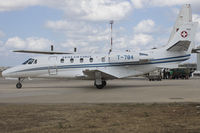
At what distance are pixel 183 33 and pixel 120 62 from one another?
5938 mm

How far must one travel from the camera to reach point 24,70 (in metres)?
24.1

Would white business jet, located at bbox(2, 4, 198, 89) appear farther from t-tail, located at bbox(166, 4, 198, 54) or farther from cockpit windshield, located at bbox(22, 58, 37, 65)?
cockpit windshield, located at bbox(22, 58, 37, 65)

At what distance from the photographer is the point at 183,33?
2322cm

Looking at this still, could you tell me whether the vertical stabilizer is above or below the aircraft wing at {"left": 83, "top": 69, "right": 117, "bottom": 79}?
above

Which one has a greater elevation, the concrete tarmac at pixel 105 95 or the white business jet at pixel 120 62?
the white business jet at pixel 120 62

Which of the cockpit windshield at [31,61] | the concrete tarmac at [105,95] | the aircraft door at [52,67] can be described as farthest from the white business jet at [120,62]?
the concrete tarmac at [105,95]

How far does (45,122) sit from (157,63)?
16603 millimetres

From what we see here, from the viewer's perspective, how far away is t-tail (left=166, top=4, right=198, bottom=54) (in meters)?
22.1

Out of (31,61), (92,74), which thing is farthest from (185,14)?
(31,61)

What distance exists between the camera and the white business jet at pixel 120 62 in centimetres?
2273

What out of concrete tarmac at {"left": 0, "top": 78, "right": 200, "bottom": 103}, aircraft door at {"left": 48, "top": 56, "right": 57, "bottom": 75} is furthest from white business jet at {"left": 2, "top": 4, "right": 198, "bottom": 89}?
concrete tarmac at {"left": 0, "top": 78, "right": 200, "bottom": 103}

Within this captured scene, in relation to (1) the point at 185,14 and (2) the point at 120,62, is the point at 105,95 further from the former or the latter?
(1) the point at 185,14

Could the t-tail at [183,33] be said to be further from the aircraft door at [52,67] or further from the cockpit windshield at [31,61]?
the cockpit windshield at [31,61]

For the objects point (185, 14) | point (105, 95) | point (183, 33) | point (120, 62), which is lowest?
point (105, 95)
